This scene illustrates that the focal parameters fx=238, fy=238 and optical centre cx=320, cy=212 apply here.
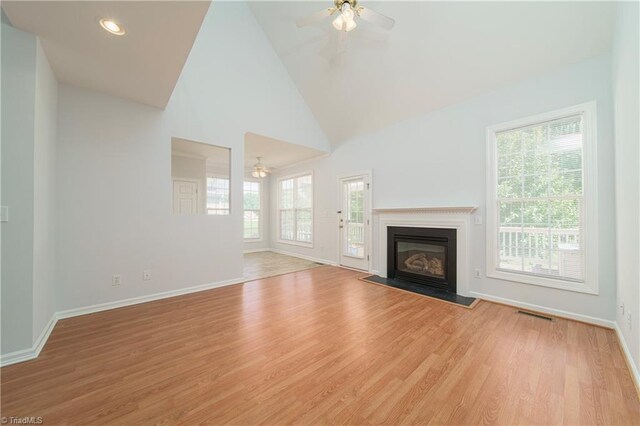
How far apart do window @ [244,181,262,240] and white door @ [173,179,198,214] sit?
2084mm

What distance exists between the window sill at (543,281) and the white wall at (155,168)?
12.6 feet

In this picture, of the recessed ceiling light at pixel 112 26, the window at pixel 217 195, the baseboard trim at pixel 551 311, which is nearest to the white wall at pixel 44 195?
the recessed ceiling light at pixel 112 26

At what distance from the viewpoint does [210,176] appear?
253 inches

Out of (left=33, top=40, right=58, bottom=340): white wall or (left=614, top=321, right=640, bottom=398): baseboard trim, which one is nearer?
(left=614, top=321, right=640, bottom=398): baseboard trim

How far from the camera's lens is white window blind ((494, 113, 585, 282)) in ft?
8.81

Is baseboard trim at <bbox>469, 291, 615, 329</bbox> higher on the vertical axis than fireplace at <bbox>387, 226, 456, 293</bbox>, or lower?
lower

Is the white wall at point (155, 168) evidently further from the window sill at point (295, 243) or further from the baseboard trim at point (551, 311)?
the baseboard trim at point (551, 311)

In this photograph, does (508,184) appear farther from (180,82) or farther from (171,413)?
(180,82)

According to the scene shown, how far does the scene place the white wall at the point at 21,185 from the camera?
1.85 metres

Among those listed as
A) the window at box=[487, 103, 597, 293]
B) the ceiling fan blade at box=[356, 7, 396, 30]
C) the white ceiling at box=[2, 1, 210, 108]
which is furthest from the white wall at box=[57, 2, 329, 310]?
the window at box=[487, 103, 597, 293]

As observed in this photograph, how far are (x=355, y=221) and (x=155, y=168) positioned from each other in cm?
362

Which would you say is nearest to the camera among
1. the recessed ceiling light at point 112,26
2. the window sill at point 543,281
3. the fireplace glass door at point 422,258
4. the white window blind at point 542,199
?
the recessed ceiling light at point 112,26

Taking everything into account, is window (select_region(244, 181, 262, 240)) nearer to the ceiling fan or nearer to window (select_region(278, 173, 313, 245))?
window (select_region(278, 173, 313, 245))

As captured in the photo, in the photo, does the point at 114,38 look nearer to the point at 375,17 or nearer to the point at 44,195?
the point at 44,195
